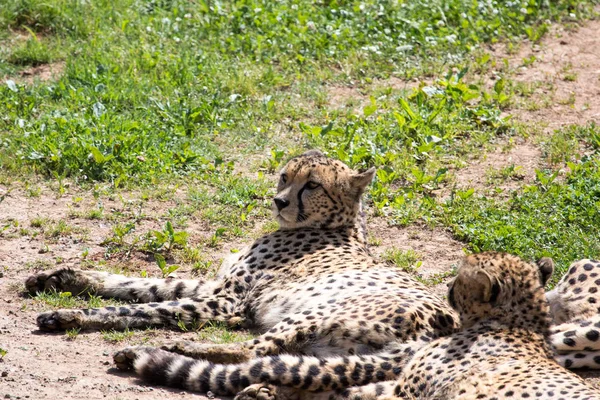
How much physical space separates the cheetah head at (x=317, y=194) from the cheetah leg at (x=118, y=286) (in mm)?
769

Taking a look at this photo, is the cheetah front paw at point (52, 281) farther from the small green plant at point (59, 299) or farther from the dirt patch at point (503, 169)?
the dirt patch at point (503, 169)

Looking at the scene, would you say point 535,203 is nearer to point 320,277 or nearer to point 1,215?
point 320,277

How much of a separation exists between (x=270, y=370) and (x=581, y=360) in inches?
71.3

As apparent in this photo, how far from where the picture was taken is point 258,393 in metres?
5.29

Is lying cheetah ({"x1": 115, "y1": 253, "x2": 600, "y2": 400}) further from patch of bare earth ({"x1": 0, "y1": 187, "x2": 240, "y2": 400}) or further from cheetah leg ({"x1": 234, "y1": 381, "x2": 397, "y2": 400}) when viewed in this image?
patch of bare earth ({"x1": 0, "y1": 187, "x2": 240, "y2": 400})

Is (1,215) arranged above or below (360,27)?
below

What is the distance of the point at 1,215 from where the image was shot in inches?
308

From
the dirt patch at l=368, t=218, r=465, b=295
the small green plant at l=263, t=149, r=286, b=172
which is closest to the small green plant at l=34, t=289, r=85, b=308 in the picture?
the dirt patch at l=368, t=218, r=465, b=295

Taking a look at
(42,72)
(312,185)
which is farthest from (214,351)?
(42,72)

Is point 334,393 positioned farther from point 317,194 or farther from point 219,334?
point 317,194

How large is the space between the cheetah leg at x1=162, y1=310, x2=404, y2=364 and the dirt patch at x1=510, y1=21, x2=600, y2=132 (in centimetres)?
479

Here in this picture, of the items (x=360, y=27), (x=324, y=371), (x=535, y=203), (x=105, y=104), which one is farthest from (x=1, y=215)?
(x=360, y=27)

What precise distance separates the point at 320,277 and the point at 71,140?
3087 mm

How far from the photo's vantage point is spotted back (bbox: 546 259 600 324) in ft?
20.5
